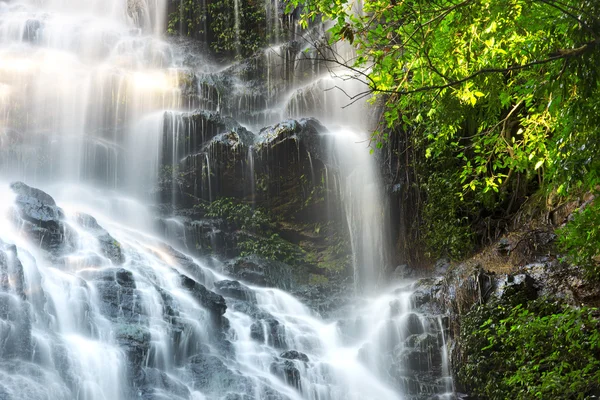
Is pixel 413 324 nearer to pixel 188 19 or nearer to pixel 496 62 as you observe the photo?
pixel 496 62

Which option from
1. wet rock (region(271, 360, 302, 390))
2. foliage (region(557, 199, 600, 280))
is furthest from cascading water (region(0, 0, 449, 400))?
foliage (region(557, 199, 600, 280))

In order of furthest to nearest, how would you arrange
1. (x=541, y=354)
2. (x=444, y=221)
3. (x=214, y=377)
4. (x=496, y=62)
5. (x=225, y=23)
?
1. (x=225, y=23)
2. (x=444, y=221)
3. (x=214, y=377)
4. (x=496, y=62)
5. (x=541, y=354)

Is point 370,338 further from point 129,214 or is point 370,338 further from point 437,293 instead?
point 129,214

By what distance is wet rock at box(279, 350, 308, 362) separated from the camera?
1092cm

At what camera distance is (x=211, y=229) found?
668 inches

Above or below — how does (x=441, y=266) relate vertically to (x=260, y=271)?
below

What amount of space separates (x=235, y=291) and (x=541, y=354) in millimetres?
8399

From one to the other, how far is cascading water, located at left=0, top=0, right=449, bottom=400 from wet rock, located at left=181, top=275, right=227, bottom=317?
3cm

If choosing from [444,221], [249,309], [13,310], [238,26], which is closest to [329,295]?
[249,309]

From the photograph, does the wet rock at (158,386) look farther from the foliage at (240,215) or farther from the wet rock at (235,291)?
the foliage at (240,215)

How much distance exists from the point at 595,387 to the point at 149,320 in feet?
24.5

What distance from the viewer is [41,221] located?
12.6m

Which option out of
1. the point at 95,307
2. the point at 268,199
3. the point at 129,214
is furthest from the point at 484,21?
the point at 129,214

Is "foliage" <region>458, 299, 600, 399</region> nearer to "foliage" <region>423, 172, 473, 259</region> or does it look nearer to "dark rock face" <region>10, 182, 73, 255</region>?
"foliage" <region>423, 172, 473, 259</region>
